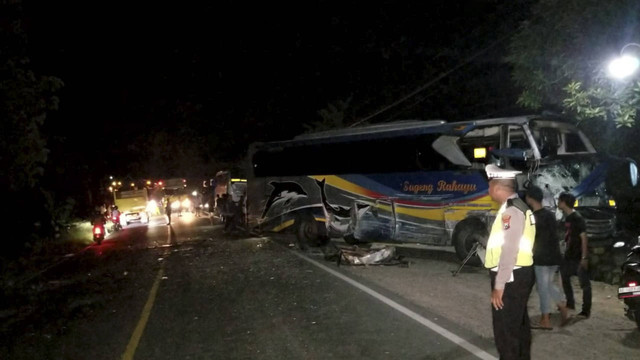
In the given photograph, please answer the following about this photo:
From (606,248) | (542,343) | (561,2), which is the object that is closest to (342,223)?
(606,248)

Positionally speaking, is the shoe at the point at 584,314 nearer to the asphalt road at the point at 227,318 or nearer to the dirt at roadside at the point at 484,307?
the dirt at roadside at the point at 484,307

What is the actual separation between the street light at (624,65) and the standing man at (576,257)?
264cm

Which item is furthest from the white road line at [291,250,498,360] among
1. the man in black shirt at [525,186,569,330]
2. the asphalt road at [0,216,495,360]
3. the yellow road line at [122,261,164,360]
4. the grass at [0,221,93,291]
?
the grass at [0,221,93,291]

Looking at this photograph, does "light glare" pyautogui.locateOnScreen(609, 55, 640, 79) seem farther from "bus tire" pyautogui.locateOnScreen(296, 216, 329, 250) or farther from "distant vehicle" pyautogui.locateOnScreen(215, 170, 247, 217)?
"distant vehicle" pyautogui.locateOnScreen(215, 170, 247, 217)

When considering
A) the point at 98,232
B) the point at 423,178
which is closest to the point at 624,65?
the point at 423,178

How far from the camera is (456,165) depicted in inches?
555

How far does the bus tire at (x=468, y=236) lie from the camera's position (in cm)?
1348

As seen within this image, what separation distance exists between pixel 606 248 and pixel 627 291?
15.6ft

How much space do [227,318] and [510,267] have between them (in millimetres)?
5276

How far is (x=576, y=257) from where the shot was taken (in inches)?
316

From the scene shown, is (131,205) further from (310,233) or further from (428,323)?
(428,323)

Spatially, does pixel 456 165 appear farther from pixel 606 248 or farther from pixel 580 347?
pixel 580 347

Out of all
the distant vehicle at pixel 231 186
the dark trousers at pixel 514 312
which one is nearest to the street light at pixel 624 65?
the dark trousers at pixel 514 312

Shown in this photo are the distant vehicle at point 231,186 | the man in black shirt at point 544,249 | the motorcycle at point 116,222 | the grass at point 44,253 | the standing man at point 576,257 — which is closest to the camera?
the man in black shirt at point 544,249
